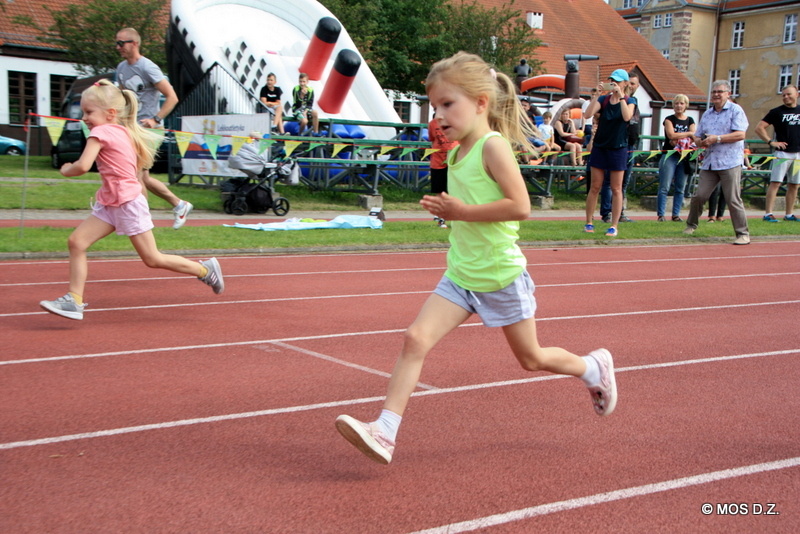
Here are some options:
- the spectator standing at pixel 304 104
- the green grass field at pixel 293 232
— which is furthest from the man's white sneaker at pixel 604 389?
the spectator standing at pixel 304 104

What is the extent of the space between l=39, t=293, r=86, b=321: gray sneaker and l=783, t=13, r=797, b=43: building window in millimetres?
65294

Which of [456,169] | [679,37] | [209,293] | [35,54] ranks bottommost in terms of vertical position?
[209,293]

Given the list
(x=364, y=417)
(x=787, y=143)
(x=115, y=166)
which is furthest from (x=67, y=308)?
(x=787, y=143)

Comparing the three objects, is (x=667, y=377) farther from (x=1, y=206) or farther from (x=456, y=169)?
(x=1, y=206)

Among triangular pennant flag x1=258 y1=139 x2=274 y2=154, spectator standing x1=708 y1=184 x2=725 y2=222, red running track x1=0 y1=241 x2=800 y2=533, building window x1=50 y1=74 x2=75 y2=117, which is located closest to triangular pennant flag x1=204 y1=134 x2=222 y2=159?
triangular pennant flag x1=258 y1=139 x2=274 y2=154

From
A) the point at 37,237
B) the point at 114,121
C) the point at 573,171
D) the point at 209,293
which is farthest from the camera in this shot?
the point at 573,171

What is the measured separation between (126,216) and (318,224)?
22.5 feet

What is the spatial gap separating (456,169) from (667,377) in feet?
8.27

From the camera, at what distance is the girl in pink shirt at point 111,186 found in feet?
21.4

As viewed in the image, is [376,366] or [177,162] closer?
[376,366]

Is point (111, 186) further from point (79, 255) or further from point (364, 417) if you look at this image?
point (364, 417)

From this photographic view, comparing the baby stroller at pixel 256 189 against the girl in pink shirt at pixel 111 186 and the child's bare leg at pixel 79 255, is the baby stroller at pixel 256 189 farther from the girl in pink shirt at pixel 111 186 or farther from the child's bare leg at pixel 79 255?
the child's bare leg at pixel 79 255

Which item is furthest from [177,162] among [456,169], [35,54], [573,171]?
[35,54]

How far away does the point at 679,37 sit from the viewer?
67000mm
